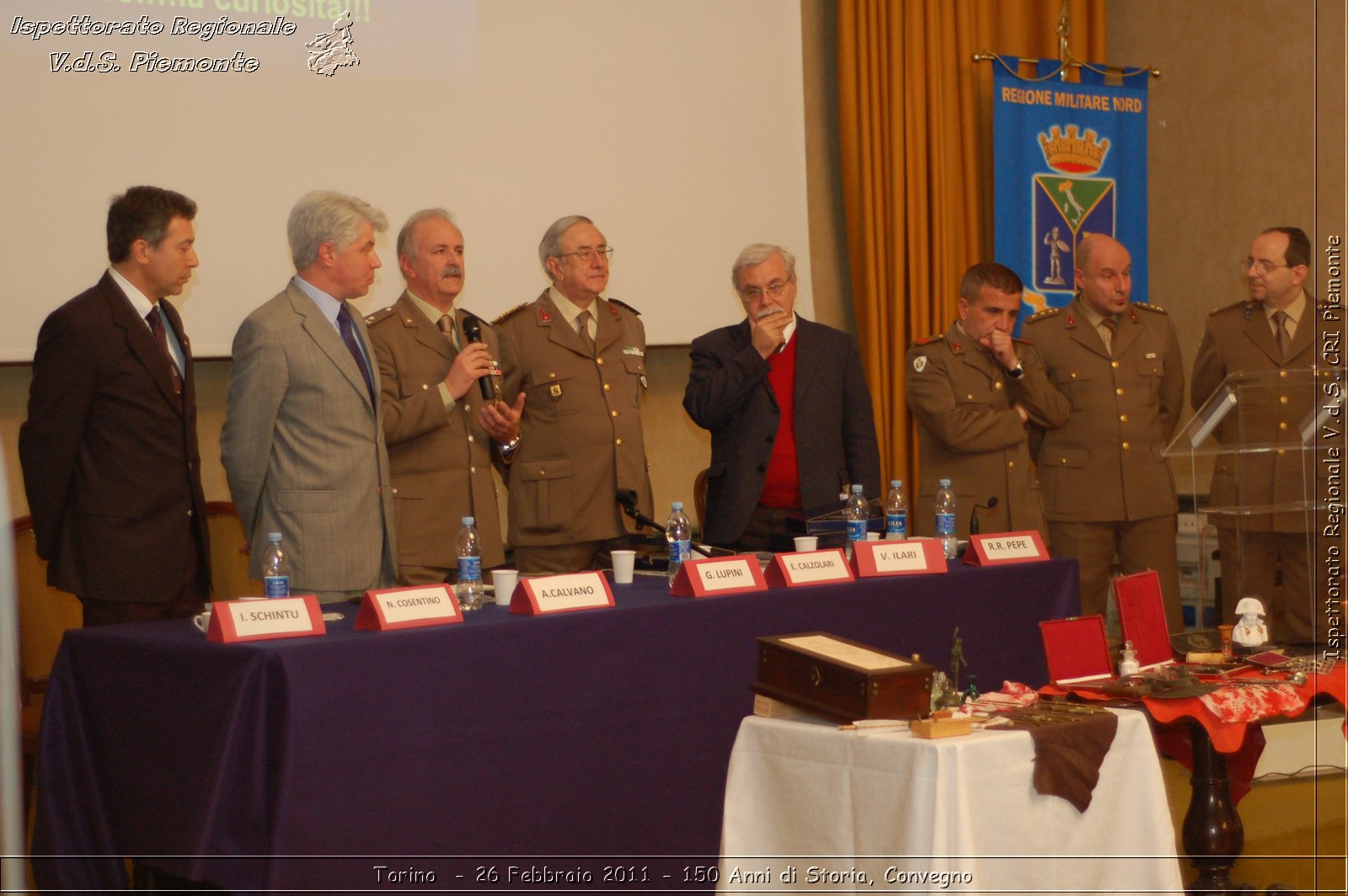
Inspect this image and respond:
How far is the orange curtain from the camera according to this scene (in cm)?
617

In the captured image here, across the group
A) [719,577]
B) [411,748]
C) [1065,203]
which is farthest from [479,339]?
[1065,203]

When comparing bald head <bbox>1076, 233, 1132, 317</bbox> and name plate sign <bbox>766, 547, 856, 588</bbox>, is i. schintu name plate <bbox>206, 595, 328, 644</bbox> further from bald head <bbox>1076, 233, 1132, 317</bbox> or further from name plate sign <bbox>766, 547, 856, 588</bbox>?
bald head <bbox>1076, 233, 1132, 317</bbox>

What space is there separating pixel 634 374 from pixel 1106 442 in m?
1.79

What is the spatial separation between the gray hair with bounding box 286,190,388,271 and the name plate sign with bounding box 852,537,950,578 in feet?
5.06

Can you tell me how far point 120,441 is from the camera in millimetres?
3498

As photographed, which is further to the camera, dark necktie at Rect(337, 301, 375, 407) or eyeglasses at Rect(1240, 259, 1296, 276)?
eyeglasses at Rect(1240, 259, 1296, 276)

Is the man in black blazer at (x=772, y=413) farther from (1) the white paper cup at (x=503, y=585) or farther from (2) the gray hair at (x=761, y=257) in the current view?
(1) the white paper cup at (x=503, y=585)

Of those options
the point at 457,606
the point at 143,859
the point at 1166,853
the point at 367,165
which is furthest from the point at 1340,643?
the point at 367,165

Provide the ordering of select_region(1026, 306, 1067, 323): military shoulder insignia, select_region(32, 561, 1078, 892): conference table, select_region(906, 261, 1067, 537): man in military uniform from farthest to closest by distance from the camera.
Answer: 1. select_region(1026, 306, 1067, 323): military shoulder insignia
2. select_region(906, 261, 1067, 537): man in military uniform
3. select_region(32, 561, 1078, 892): conference table

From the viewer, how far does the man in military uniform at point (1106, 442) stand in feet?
16.7

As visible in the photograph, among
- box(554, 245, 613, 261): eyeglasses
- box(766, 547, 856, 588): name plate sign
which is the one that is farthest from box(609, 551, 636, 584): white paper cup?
box(554, 245, 613, 261): eyeglasses

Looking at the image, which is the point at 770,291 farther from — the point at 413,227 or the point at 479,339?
the point at 413,227

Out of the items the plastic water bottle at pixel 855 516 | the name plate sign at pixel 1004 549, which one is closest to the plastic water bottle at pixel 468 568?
the plastic water bottle at pixel 855 516

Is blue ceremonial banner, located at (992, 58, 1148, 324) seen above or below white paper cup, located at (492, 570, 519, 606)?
above
